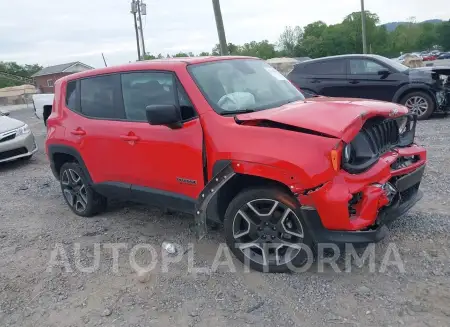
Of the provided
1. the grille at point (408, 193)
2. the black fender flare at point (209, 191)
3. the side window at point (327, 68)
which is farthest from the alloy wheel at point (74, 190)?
the side window at point (327, 68)

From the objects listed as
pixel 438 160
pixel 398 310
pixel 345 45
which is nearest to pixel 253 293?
pixel 398 310

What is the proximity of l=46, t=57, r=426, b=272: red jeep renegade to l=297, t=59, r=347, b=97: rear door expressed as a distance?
5906mm

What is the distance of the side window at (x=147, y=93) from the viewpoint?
12.7 ft

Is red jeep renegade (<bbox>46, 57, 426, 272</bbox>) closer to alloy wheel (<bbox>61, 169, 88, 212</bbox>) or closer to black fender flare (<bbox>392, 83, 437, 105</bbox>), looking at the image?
alloy wheel (<bbox>61, 169, 88, 212</bbox>)

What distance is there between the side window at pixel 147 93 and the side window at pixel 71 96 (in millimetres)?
882

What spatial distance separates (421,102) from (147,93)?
751 centimetres

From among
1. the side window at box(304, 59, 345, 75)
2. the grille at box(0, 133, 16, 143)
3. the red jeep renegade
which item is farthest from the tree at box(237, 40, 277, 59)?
the red jeep renegade

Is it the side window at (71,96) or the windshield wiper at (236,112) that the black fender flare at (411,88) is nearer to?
the windshield wiper at (236,112)

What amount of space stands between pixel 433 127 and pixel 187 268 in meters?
Answer: 7.09

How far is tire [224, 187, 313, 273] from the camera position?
10.9ft

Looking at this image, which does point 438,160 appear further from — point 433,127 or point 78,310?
point 78,310

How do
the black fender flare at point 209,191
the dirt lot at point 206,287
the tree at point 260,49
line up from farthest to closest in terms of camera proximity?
the tree at point 260,49 < the black fender flare at point 209,191 < the dirt lot at point 206,287

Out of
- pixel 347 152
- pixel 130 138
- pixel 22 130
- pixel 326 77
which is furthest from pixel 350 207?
pixel 22 130

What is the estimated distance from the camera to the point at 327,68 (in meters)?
10.2
